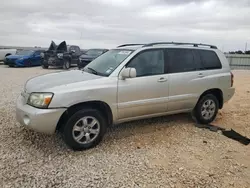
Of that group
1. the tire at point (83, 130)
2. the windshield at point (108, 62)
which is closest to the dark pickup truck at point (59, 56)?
the windshield at point (108, 62)

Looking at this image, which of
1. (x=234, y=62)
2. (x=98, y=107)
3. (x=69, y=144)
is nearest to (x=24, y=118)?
(x=69, y=144)

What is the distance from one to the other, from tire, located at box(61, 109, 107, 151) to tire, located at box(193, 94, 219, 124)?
7.30ft

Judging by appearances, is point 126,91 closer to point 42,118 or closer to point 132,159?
point 132,159

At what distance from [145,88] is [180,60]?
1114mm

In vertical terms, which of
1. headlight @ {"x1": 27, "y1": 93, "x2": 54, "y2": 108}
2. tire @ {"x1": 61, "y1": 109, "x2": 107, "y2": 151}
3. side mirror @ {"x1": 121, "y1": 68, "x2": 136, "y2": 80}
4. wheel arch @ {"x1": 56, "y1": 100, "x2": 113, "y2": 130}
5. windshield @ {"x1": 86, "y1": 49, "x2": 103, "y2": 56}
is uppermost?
windshield @ {"x1": 86, "y1": 49, "x2": 103, "y2": 56}

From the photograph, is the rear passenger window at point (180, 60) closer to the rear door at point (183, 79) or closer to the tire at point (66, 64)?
the rear door at point (183, 79)

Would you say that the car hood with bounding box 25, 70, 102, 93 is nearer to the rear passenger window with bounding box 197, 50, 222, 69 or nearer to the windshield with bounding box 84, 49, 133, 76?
the windshield with bounding box 84, 49, 133, 76

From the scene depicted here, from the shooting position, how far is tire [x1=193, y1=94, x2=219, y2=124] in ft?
18.4

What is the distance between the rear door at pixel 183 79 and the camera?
5102mm

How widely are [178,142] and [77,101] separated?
192 cm

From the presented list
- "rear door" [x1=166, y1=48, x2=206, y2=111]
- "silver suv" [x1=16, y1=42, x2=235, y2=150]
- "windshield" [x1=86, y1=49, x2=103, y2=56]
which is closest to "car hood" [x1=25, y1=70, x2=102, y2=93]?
"silver suv" [x1=16, y1=42, x2=235, y2=150]

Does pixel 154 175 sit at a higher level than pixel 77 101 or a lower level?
lower

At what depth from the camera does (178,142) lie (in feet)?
15.4

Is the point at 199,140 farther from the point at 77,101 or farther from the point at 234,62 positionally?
the point at 234,62
